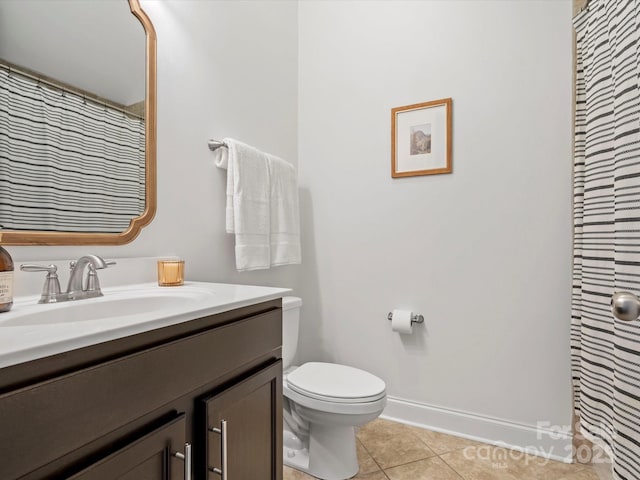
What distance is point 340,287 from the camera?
2191 mm

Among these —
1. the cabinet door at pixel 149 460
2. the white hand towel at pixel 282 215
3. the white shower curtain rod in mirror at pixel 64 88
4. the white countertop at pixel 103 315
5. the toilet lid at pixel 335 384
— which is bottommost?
the toilet lid at pixel 335 384

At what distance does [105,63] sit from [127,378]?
108cm

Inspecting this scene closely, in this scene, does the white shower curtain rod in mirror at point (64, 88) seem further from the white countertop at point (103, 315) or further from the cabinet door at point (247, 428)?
the cabinet door at point (247, 428)

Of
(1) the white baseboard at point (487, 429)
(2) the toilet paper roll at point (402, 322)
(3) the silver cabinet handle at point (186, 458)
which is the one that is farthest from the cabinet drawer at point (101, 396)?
(1) the white baseboard at point (487, 429)

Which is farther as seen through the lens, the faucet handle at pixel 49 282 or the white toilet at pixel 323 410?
the white toilet at pixel 323 410

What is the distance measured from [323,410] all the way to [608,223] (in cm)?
120

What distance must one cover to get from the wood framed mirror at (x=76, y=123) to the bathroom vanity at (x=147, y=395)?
306 mm

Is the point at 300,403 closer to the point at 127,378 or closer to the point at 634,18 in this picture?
the point at 127,378

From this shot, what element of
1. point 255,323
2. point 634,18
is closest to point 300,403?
point 255,323

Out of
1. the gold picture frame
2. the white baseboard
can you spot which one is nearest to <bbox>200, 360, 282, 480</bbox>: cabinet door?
the white baseboard

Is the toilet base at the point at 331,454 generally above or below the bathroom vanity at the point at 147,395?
below

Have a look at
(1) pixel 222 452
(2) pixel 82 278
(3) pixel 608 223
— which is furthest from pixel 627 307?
(2) pixel 82 278

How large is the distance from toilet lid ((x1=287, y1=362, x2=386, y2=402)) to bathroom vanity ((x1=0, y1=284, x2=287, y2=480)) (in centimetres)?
41

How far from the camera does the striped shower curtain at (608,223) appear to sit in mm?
772
